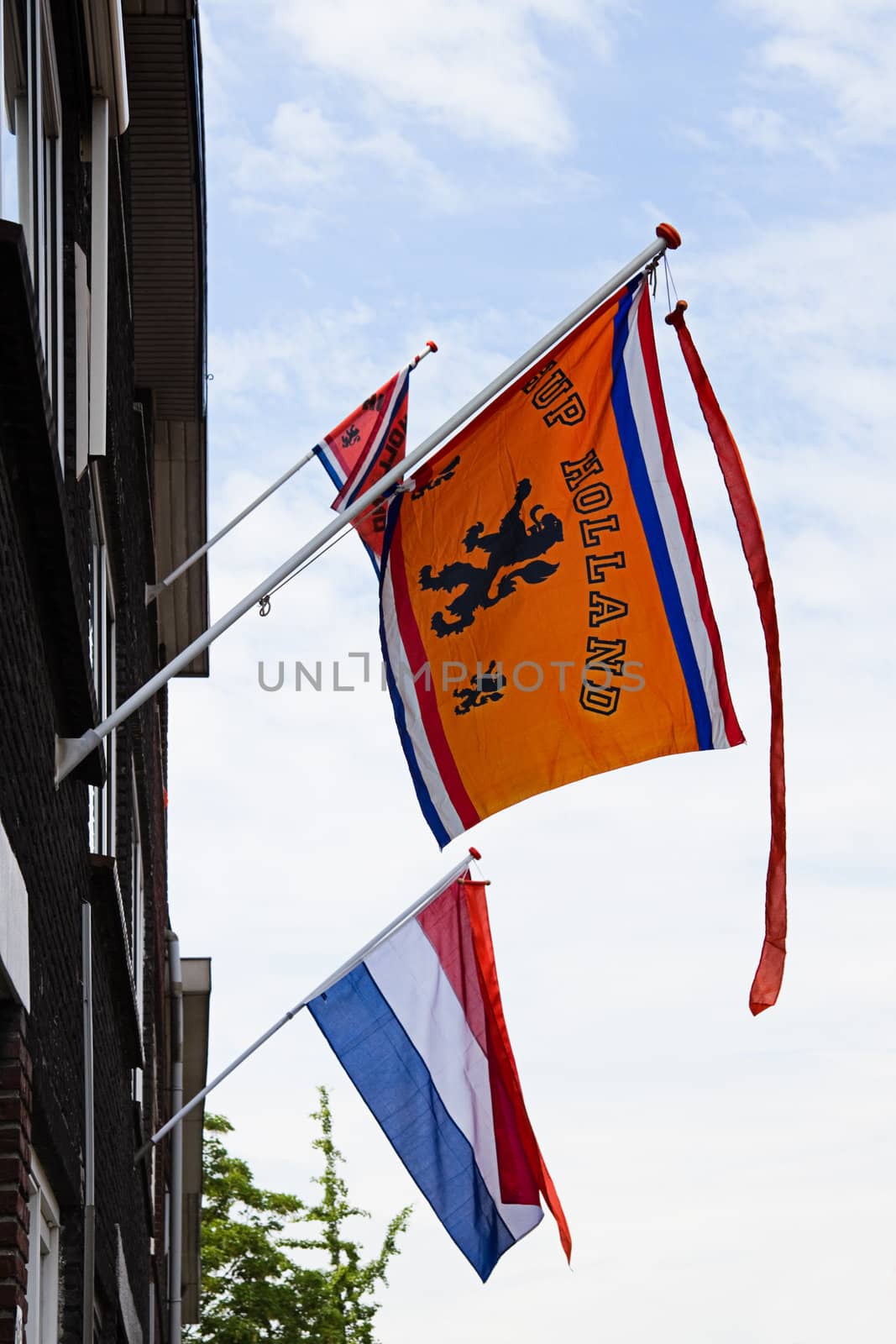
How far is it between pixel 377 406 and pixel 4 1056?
283 inches

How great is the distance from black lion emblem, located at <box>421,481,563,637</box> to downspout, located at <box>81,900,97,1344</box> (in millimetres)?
1978

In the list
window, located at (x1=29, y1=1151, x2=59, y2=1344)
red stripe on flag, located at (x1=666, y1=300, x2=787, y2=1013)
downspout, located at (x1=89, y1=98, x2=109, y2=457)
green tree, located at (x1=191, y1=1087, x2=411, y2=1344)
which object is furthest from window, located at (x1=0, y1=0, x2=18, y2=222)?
green tree, located at (x1=191, y1=1087, x2=411, y2=1344)

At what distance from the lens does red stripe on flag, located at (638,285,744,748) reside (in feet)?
26.6

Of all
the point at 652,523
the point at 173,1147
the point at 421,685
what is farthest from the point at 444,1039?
the point at 652,523

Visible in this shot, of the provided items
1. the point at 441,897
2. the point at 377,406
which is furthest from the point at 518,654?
the point at 441,897

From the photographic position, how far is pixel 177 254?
13.4 metres

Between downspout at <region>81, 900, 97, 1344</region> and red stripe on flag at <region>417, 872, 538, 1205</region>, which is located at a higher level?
red stripe on flag at <region>417, 872, 538, 1205</region>

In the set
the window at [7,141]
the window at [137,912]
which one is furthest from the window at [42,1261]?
the window at [137,912]

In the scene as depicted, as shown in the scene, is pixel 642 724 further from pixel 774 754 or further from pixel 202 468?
pixel 202 468

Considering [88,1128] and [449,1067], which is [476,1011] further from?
[88,1128]

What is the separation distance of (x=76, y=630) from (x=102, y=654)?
11.3ft

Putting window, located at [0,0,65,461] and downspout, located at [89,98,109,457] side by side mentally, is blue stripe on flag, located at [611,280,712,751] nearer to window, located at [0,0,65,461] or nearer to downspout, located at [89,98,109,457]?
downspout, located at [89,98,109,457]

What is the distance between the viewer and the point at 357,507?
7.60 metres

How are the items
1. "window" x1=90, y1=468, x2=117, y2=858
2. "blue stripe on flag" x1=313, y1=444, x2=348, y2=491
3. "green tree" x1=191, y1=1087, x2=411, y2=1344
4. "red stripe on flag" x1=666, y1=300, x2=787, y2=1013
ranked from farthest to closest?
"green tree" x1=191, y1=1087, x2=411, y2=1344 → "blue stripe on flag" x1=313, y1=444, x2=348, y2=491 → "window" x1=90, y1=468, x2=117, y2=858 → "red stripe on flag" x1=666, y1=300, x2=787, y2=1013
